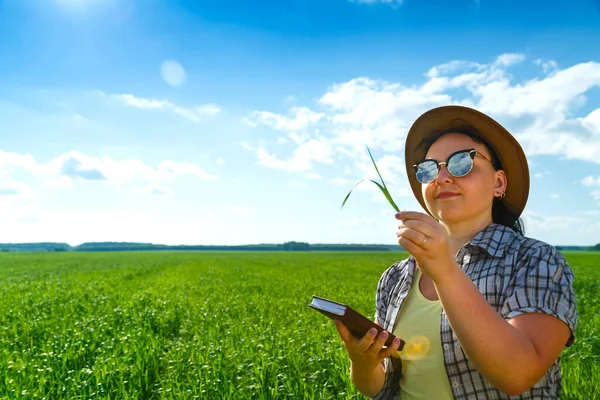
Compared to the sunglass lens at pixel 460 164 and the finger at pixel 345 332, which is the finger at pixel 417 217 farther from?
the finger at pixel 345 332

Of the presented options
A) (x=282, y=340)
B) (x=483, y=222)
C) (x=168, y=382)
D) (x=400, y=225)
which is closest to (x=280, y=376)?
(x=168, y=382)

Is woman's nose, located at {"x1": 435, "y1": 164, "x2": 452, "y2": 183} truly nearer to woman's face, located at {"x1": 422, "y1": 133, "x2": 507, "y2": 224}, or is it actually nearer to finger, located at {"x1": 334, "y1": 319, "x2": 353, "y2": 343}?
woman's face, located at {"x1": 422, "y1": 133, "x2": 507, "y2": 224}

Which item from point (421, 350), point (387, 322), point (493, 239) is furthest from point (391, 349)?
point (493, 239)

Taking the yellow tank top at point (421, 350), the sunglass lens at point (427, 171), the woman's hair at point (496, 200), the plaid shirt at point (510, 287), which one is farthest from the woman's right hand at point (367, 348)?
the woman's hair at point (496, 200)

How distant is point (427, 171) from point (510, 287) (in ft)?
2.02

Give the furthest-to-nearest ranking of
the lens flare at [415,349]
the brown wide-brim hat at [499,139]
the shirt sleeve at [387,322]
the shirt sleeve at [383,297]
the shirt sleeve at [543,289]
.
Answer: the shirt sleeve at [383,297] < the shirt sleeve at [387,322] < the brown wide-brim hat at [499,139] < the lens flare at [415,349] < the shirt sleeve at [543,289]

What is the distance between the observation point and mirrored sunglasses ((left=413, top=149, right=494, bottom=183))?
84.8 inches

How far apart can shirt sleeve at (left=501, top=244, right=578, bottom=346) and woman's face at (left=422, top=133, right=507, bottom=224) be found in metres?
0.33

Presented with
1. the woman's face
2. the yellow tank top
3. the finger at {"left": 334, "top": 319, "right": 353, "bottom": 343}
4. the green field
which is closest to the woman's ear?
the woman's face

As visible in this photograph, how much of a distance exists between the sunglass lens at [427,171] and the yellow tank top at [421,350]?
1.73ft

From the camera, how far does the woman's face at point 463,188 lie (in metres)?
2.17

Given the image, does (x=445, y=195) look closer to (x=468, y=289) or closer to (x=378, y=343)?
(x=468, y=289)

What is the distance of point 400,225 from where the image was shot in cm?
173

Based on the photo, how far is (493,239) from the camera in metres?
2.14
